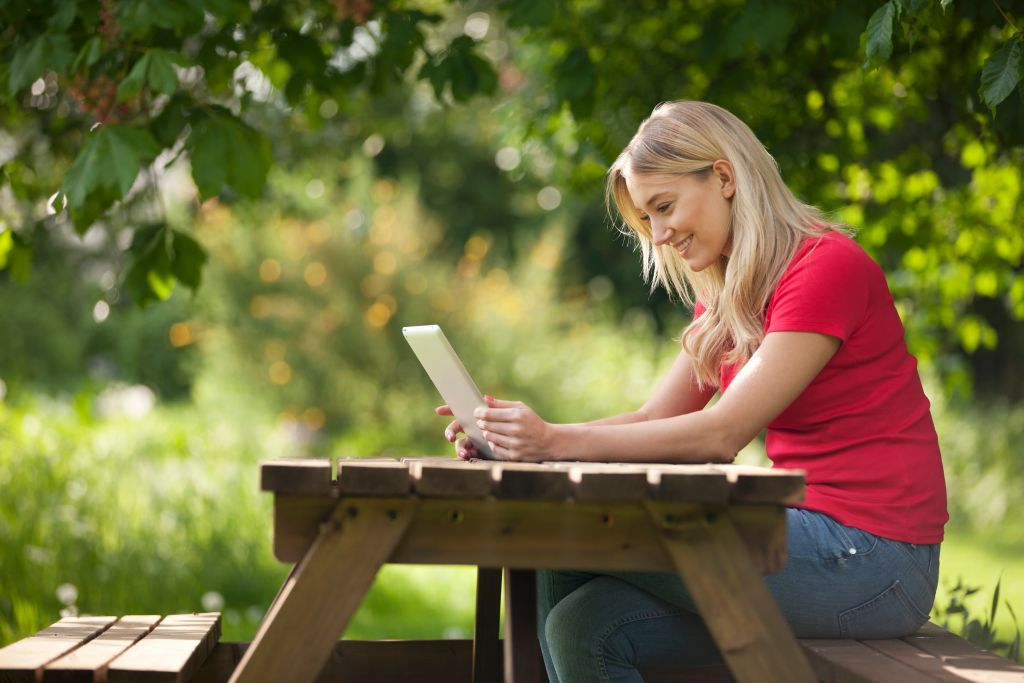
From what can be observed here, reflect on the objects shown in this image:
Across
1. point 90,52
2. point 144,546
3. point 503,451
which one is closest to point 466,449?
point 503,451

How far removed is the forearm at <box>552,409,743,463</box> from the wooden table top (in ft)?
1.27

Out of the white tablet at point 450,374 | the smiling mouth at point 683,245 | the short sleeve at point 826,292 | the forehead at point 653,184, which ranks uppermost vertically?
the forehead at point 653,184

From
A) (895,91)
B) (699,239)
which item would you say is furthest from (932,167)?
(699,239)

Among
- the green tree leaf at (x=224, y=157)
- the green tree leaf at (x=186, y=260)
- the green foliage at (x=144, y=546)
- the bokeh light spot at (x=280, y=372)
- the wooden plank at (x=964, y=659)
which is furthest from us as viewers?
the bokeh light spot at (x=280, y=372)

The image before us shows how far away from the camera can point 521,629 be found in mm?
2334

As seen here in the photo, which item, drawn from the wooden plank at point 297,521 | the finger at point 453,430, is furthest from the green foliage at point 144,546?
the wooden plank at point 297,521

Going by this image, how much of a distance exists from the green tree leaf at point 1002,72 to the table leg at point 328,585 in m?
1.60

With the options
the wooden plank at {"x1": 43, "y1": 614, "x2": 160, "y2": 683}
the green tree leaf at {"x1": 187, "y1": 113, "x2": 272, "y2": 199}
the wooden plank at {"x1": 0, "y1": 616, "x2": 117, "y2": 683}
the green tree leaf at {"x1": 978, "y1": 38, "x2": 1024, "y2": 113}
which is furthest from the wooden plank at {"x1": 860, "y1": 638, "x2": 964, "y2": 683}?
the green tree leaf at {"x1": 187, "y1": 113, "x2": 272, "y2": 199}

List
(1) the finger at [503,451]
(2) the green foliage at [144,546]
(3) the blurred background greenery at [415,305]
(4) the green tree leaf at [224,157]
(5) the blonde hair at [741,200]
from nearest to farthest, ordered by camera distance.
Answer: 1. (1) the finger at [503,451]
2. (5) the blonde hair at [741,200]
3. (4) the green tree leaf at [224,157]
4. (3) the blurred background greenery at [415,305]
5. (2) the green foliage at [144,546]

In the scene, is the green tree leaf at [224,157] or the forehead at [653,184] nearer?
the forehead at [653,184]

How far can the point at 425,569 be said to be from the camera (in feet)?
22.4

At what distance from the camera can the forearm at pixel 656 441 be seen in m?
2.35

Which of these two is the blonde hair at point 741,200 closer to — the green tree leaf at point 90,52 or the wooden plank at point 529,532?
the wooden plank at point 529,532

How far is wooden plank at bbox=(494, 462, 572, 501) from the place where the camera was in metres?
1.93
